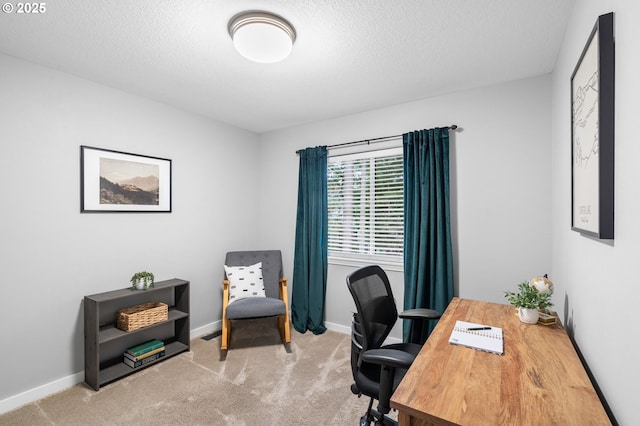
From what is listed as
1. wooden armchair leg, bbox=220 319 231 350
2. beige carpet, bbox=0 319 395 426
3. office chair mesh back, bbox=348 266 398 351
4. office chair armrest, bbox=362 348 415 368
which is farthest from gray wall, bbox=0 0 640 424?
office chair mesh back, bbox=348 266 398 351

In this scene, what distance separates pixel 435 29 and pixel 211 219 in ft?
9.89

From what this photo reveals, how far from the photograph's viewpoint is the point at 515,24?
6.27ft

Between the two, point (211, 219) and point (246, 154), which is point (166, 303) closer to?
point (211, 219)

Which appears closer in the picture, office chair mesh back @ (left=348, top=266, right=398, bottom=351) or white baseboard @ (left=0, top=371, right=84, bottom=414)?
office chair mesh back @ (left=348, top=266, right=398, bottom=351)

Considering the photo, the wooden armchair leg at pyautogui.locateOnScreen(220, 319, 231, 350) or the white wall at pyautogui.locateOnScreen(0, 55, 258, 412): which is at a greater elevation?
the white wall at pyautogui.locateOnScreen(0, 55, 258, 412)

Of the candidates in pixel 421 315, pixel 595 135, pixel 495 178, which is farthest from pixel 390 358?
pixel 495 178

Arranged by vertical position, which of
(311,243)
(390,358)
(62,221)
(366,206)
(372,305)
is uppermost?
(366,206)

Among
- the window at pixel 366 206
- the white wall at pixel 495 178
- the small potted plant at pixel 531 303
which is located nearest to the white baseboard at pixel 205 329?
the window at pixel 366 206

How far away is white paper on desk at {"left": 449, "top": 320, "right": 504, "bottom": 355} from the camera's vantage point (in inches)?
57.2

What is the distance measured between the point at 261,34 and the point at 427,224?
7.01 ft

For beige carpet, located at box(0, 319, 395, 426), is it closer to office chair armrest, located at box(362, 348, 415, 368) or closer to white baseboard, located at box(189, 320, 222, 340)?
white baseboard, located at box(189, 320, 222, 340)

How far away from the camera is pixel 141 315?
2.75m

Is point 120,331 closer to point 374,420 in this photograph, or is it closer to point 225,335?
point 225,335

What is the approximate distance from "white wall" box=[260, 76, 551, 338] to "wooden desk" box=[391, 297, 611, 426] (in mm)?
1196
